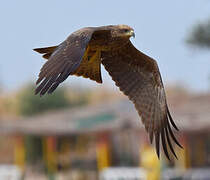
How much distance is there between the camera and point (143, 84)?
9.40 m

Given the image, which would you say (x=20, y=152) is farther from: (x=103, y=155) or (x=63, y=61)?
(x=63, y=61)

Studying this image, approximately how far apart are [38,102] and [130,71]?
2338cm

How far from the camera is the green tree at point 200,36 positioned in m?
29.3

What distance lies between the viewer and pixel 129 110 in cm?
2147

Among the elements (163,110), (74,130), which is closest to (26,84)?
(74,130)

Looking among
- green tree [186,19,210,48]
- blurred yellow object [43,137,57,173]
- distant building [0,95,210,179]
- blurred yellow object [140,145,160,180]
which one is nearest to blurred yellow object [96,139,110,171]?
distant building [0,95,210,179]

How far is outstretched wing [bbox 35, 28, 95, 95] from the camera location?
6.69 metres

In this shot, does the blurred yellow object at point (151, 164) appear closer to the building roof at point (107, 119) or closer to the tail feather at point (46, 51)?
the building roof at point (107, 119)

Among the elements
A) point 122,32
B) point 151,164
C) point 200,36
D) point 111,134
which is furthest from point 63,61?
point 200,36

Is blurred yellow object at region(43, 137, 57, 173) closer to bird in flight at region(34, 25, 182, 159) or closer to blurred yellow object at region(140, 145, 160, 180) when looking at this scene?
blurred yellow object at region(140, 145, 160, 180)

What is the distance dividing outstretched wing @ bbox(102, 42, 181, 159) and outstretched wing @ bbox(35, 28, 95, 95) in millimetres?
1528

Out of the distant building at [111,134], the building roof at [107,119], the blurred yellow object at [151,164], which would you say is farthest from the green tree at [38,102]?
the blurred yellow object at [151,164]

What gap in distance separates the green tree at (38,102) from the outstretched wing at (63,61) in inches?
987

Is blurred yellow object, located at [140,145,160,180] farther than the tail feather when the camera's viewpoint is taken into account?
Yes
